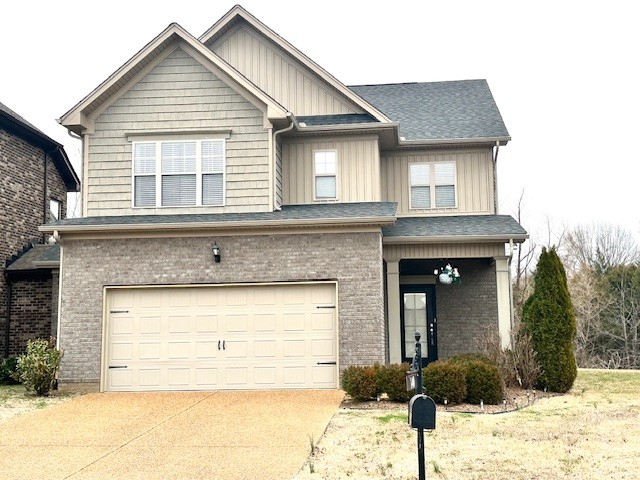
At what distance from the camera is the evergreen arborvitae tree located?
14.9m

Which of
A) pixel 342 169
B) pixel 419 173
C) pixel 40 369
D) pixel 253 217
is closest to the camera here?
pixel 40 369

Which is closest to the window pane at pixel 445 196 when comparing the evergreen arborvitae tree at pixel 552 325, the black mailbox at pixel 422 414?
the evergreen arborvitae tree at pixel 552 325

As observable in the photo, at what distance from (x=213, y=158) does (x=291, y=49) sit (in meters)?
3.54

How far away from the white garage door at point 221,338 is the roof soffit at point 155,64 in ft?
12.7

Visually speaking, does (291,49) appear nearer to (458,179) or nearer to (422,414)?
(458,179)

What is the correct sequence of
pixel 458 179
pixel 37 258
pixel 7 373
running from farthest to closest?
1. pixel 37 258
2. pixel 458 179
3. pixel 7 373

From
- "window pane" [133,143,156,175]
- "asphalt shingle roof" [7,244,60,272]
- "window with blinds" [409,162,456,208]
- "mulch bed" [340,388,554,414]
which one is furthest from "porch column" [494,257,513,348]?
"asphalt shingle roof" [7,244,60,272]

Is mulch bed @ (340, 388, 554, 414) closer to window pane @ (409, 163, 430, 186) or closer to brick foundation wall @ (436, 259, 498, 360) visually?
brick foundation wall @ (436, 259, 498, 360)

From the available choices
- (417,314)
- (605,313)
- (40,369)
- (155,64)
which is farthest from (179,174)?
(605,313)

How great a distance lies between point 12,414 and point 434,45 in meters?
27.6

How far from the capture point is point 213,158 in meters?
16.3

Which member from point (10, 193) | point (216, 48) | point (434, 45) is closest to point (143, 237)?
point (216, 48)

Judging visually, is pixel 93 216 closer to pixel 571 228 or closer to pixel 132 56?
pixel 132 56

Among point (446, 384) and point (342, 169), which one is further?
point (342, 169)
